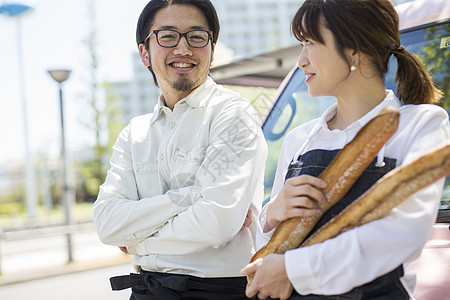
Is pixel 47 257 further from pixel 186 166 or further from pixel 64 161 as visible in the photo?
pixel 186 166

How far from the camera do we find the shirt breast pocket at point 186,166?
6.82 feet

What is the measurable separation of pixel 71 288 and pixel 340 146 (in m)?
8.27

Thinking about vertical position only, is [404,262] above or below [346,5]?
below

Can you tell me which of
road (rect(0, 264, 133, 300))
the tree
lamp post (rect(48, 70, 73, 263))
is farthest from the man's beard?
the tree

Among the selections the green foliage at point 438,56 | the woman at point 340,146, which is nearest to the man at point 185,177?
the woman at point 340,146

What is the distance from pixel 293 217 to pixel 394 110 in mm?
433

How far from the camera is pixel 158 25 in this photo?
7.33ft

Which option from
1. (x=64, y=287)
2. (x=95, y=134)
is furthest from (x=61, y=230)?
(x=95, y=134)

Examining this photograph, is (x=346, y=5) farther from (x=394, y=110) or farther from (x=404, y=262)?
(x=404, y=262)

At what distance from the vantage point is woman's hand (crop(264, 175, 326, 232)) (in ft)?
4.83

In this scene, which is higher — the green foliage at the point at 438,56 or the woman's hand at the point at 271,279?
the green foliage at the point at 438,56

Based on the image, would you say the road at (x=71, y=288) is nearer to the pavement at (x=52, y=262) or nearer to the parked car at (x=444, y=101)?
the pavement at (x=52, y=262)

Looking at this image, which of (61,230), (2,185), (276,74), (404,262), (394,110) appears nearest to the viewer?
(394,110)

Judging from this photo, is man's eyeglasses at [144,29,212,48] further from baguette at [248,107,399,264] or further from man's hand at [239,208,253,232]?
baguette at [248,107,399,264]
